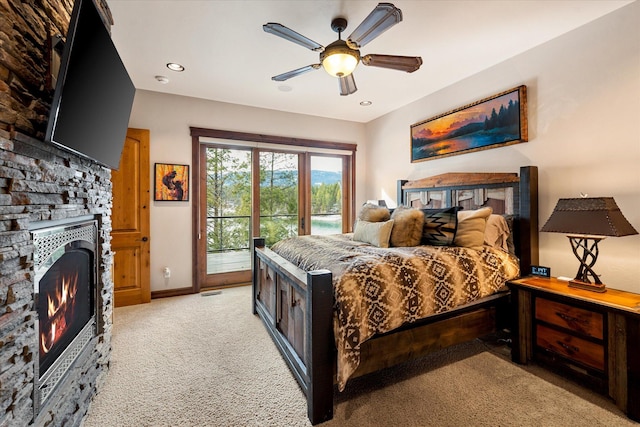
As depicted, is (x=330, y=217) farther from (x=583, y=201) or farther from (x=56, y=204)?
(x=56, y=204)

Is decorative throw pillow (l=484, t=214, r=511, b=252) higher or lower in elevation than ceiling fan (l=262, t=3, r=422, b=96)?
lower

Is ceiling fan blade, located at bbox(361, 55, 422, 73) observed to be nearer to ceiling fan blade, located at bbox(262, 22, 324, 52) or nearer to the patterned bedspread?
ceiling fan blade, located at bbox(262, 22, 324, 52)

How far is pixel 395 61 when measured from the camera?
2.12 m

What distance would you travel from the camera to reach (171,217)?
3.80m

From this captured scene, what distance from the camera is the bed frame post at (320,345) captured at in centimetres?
158

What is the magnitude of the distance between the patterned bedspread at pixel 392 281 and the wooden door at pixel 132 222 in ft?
7.33

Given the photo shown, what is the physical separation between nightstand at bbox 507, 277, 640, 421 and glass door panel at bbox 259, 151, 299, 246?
10.5 feet

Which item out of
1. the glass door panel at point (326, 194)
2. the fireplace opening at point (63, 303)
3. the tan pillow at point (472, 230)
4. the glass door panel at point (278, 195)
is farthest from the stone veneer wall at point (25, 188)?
the glass door panel at point (326, 194)

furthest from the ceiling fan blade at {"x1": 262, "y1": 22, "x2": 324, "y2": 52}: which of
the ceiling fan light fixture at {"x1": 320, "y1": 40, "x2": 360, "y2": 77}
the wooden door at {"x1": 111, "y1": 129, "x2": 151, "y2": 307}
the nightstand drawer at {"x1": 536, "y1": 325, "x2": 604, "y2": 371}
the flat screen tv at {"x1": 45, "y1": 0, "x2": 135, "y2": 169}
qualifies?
the nightstand drawer at {"x1": 536, "y1": 325, "x2": 604, "y2": 371}

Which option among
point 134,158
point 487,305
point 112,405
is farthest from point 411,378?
point 134,158

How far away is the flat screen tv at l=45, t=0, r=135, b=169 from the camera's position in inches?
44.5

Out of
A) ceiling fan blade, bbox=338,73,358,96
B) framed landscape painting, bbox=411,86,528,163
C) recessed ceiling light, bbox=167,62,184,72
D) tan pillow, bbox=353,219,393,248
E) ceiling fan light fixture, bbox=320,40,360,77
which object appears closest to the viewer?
ceiling fan light fixture, bbox=320,40,360,77

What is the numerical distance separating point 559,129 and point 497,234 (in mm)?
1080

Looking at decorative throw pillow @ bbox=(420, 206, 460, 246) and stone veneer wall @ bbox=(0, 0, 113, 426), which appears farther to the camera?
decorative throw pillow @ bbox=(420, 206, 460, 246)
